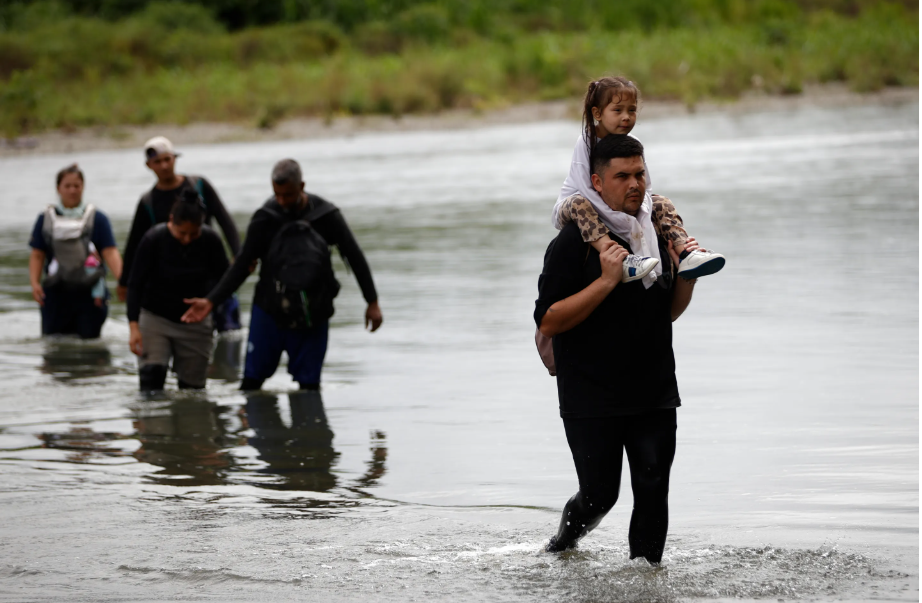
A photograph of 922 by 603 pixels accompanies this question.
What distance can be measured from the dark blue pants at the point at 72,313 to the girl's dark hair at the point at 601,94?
275 inches

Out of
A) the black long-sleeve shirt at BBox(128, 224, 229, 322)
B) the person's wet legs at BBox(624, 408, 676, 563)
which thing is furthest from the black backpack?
the person's wet legs at BBox(624, 408, 676, 563)

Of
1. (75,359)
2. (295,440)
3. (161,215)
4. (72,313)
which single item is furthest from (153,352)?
(72,313)

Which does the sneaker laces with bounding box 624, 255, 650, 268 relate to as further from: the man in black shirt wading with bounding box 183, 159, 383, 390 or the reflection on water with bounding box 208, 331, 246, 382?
the reflection on water with bounding box 208, 331, 246, 382

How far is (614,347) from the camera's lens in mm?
4691

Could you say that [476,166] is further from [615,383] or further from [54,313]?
[615,383]

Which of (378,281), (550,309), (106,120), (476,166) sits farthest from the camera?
(106,120)

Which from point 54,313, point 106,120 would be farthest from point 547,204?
point 106,120

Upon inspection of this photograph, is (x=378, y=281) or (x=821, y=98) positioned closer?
(x=378, y=281)

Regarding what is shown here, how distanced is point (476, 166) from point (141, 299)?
768 inches

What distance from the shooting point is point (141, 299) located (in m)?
8.37

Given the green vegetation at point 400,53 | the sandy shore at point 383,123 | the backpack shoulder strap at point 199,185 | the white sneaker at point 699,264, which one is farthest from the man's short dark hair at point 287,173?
the green vegetation at point 400,53

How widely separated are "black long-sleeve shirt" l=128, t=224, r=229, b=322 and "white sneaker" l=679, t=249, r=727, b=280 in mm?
4417

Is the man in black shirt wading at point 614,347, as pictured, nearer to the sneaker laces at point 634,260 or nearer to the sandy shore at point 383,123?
the sneaker laces at point 634,260

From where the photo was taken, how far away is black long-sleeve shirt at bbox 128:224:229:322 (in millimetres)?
8297
